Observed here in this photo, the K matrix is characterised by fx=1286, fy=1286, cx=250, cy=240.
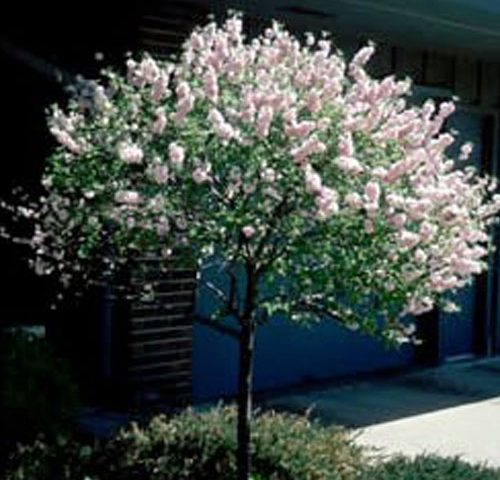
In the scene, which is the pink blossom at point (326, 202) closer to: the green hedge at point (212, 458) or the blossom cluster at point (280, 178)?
the blossom cluster at point (280, 178)

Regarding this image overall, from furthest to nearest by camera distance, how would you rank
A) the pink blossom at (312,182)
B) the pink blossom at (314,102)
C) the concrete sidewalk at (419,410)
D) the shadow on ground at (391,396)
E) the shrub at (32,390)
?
the shadow on ground at (391,396), the concrete sidewalk at (419,410), the shrub at (32,390), the pink blossom at (314,102), the pink blossom at (312,182)

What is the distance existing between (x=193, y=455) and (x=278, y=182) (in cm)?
176

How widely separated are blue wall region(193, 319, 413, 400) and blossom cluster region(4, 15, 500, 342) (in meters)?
4.04

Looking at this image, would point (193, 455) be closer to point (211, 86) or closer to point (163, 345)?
point (211, 86)

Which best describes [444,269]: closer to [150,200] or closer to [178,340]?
[150,200]

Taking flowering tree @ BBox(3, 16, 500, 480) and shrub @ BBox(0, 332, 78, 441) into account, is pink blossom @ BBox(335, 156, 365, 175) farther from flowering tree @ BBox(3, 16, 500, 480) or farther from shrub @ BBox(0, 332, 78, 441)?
shrub @ BBox(0, 332, 78, 441)

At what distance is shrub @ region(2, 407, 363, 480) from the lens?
641cm

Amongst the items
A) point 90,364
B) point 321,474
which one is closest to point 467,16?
point 90,364

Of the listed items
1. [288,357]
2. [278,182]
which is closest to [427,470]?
[278,182]

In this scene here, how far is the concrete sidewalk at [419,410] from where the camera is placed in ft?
28.8

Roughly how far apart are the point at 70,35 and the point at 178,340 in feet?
7.41

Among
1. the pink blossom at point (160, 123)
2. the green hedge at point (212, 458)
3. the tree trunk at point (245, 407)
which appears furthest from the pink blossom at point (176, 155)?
the green hedge at point (212, 458)

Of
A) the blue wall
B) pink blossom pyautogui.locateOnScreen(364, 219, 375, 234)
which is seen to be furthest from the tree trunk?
the blue wall

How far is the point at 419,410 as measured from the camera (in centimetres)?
1000
